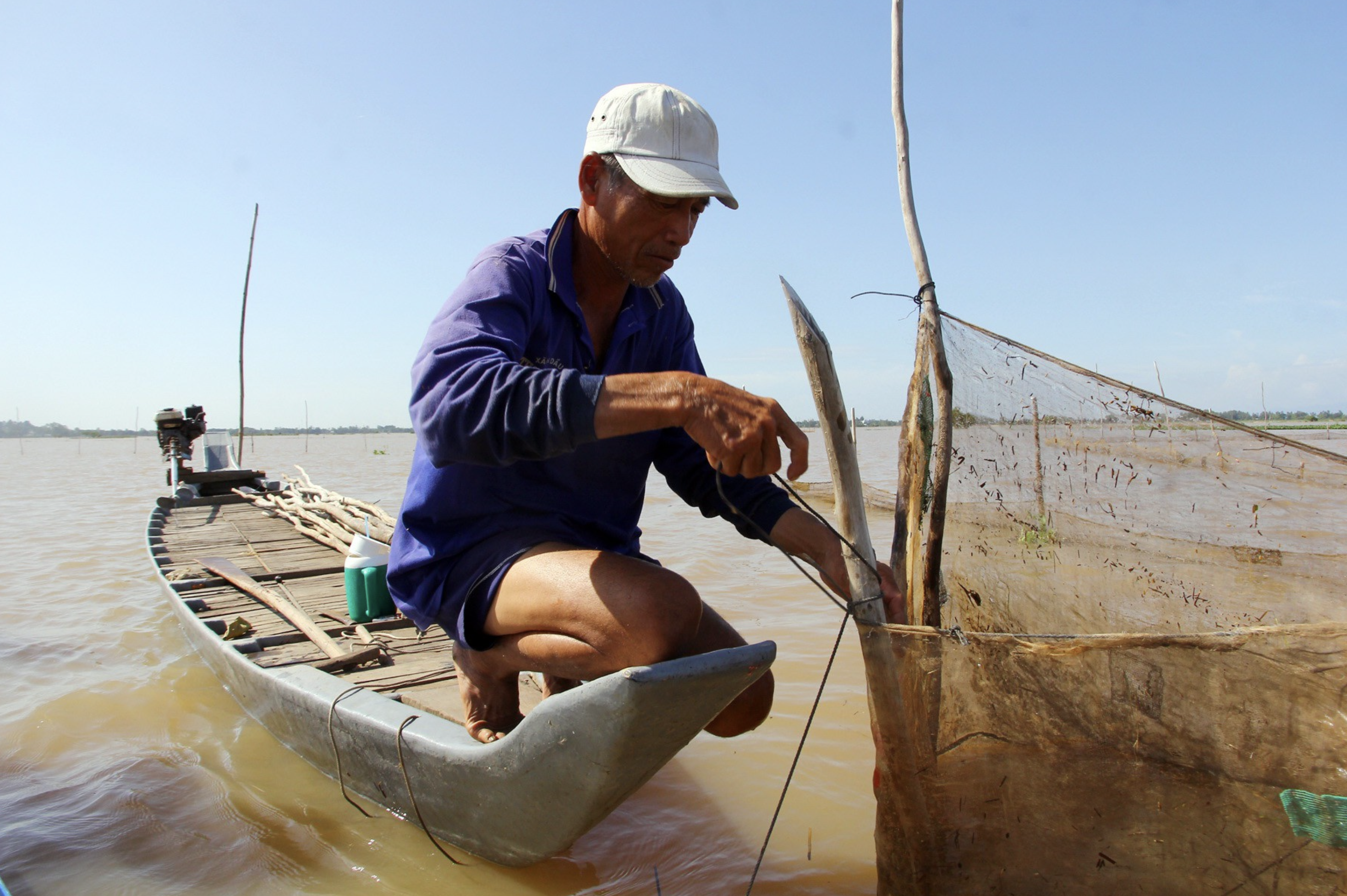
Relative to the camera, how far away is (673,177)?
154 cm

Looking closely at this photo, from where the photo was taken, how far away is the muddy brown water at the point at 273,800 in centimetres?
232

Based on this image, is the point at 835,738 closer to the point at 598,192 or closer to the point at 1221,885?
the point at 1221,885

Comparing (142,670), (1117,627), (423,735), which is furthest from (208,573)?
(1117,627)

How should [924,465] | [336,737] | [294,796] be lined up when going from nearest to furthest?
[924,465]
[336,737]
[294,796]

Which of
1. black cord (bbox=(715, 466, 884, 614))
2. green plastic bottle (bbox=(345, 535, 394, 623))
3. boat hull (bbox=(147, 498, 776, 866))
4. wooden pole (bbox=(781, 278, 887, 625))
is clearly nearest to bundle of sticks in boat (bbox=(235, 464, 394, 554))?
green plastic bottle (bbox=(345, 535, 394, 623))

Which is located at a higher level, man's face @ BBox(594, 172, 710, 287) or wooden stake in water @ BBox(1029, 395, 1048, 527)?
man's face @ BBox(594, 172, 710, 287)

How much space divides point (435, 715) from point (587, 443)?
1.12 m

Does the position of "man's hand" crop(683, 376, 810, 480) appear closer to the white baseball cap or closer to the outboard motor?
the white baseball cap

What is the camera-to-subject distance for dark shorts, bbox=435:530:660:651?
1674 mm

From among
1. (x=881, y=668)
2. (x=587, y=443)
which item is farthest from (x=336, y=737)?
(x=881, y=668)

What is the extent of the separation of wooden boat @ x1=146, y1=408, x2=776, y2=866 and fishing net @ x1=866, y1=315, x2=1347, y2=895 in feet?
1.57

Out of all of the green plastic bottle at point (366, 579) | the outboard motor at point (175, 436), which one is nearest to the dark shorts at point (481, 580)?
the green plastic bottle at point (366, 579)

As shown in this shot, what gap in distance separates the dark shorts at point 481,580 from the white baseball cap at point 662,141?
756 millimetres

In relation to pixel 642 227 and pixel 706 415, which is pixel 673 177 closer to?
pixel 642 227
